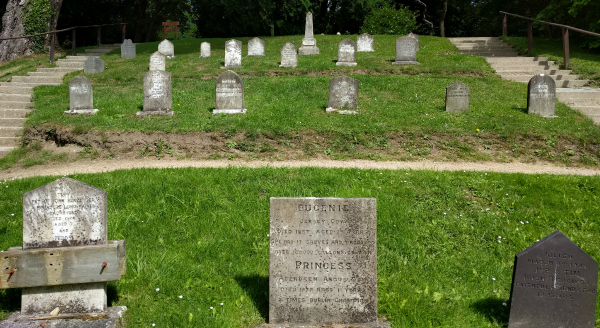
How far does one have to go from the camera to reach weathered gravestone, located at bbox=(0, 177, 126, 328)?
4.25m

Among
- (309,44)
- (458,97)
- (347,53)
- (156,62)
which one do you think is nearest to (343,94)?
(458,97)

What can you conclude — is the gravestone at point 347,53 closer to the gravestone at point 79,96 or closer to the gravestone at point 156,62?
the gravestone at point 156,62

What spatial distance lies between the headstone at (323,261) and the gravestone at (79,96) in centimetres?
995

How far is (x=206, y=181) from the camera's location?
7824 millimetres

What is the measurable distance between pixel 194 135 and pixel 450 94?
6.47 meters

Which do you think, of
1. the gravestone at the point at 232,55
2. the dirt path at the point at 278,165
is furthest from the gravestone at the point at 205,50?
the dirt path at the point at 278,165

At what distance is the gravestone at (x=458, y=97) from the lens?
12086 millimetres

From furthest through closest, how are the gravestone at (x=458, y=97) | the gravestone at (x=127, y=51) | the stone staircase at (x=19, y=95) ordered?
the gravestone at (x=127, y=51), the gravestone at (x=458, y=97), the stone staircase at (x=19, y=95)

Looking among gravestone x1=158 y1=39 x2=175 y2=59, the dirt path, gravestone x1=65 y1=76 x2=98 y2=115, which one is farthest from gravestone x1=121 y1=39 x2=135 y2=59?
the dirt path

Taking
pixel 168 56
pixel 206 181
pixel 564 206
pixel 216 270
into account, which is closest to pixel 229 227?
pixel 216 270

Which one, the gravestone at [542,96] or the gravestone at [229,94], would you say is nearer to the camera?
the gravestone at [542,96]

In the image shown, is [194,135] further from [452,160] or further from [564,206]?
[564,206]

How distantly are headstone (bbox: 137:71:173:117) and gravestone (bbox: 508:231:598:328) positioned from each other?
984 cm

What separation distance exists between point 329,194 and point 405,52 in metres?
12.1
